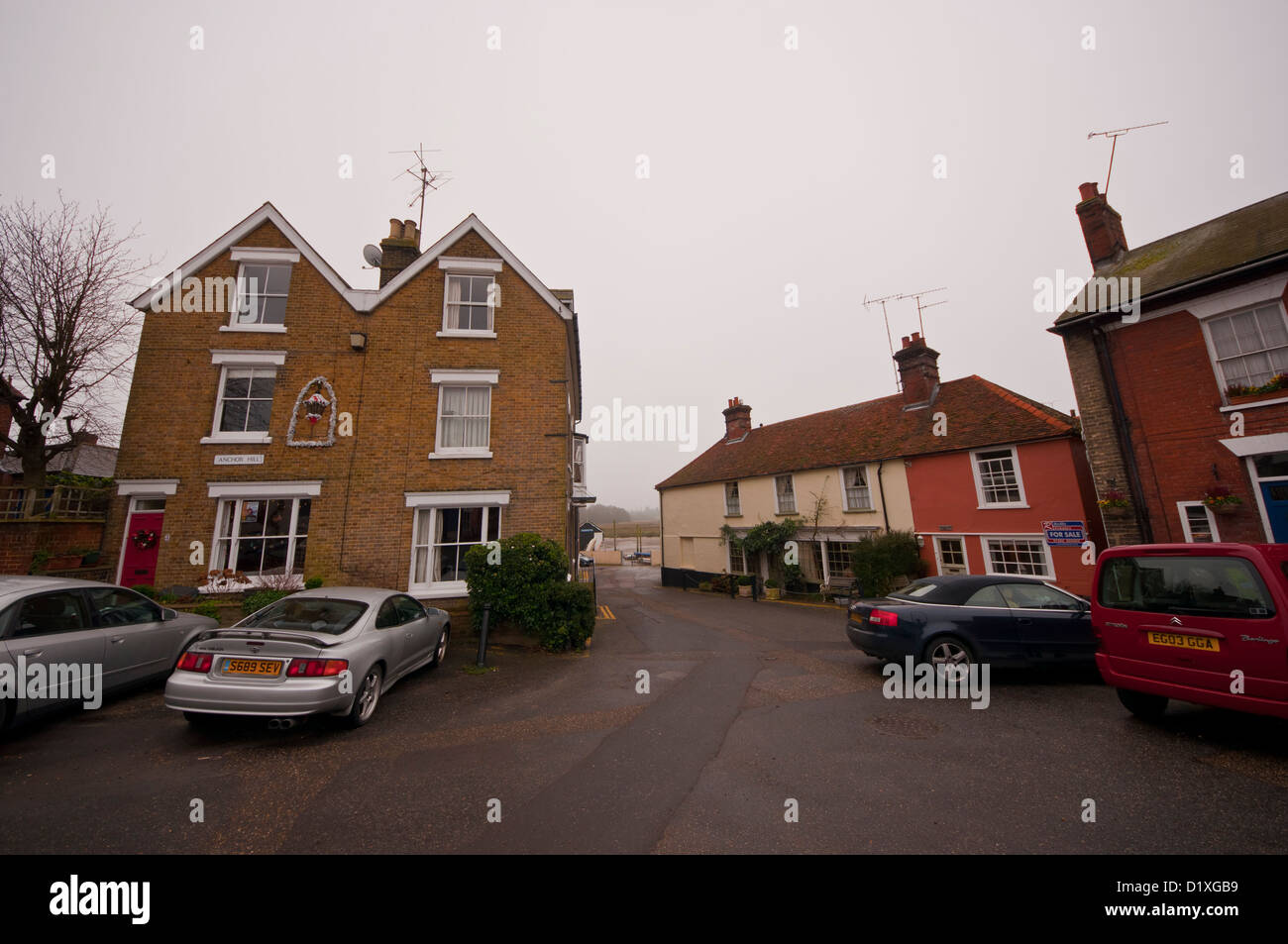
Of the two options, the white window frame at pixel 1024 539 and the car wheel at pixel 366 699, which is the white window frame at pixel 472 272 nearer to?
the car wheel at pixel 366 699

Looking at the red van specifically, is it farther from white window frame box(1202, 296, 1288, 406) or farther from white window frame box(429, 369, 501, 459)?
white window frame box(429, 369, 501, 459)

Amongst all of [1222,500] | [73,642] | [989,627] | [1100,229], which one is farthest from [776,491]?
[73,642]

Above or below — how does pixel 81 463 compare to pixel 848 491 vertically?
above

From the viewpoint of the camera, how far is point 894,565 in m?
15.5

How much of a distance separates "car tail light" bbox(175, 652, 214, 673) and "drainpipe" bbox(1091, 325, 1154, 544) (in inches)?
673

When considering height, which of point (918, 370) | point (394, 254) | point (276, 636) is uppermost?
point (394, 254)

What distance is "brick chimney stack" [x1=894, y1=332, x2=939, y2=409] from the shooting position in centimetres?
1817

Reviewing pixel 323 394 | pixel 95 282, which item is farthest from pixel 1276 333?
pixel 95 282

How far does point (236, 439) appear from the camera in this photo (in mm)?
10406

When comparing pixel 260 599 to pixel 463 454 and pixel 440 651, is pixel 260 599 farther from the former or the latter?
pixel 463 454

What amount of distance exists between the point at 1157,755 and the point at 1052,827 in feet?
7.40

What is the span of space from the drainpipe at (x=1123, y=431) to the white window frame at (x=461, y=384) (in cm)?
1518

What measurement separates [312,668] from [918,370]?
68.5ft
